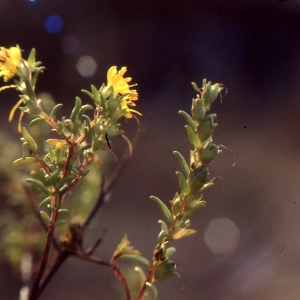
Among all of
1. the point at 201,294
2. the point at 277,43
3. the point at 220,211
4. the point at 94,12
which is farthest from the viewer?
the point at 277,43

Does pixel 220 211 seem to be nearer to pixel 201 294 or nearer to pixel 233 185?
pixel 233 185

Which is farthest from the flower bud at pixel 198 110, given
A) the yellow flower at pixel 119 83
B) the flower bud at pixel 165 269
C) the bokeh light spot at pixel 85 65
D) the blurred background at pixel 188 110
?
the bokeh light spot at pixel 85 65

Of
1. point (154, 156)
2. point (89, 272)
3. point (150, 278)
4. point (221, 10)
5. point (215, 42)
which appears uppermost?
point (221, 10)

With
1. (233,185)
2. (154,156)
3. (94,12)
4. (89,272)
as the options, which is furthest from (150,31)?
(89,272)

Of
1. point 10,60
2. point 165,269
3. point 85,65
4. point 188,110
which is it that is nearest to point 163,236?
point 165,269

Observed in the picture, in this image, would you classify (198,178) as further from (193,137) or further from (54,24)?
(54,24)

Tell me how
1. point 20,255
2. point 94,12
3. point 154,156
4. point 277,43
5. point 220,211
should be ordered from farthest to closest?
point 277,43
point 94,12
point 154,156
point 220,211
point 20,255

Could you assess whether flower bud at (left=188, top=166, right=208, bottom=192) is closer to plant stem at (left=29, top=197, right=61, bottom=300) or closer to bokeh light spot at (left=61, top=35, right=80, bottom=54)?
plant stem at (left=29, top=197, right=61, bottom=300)
